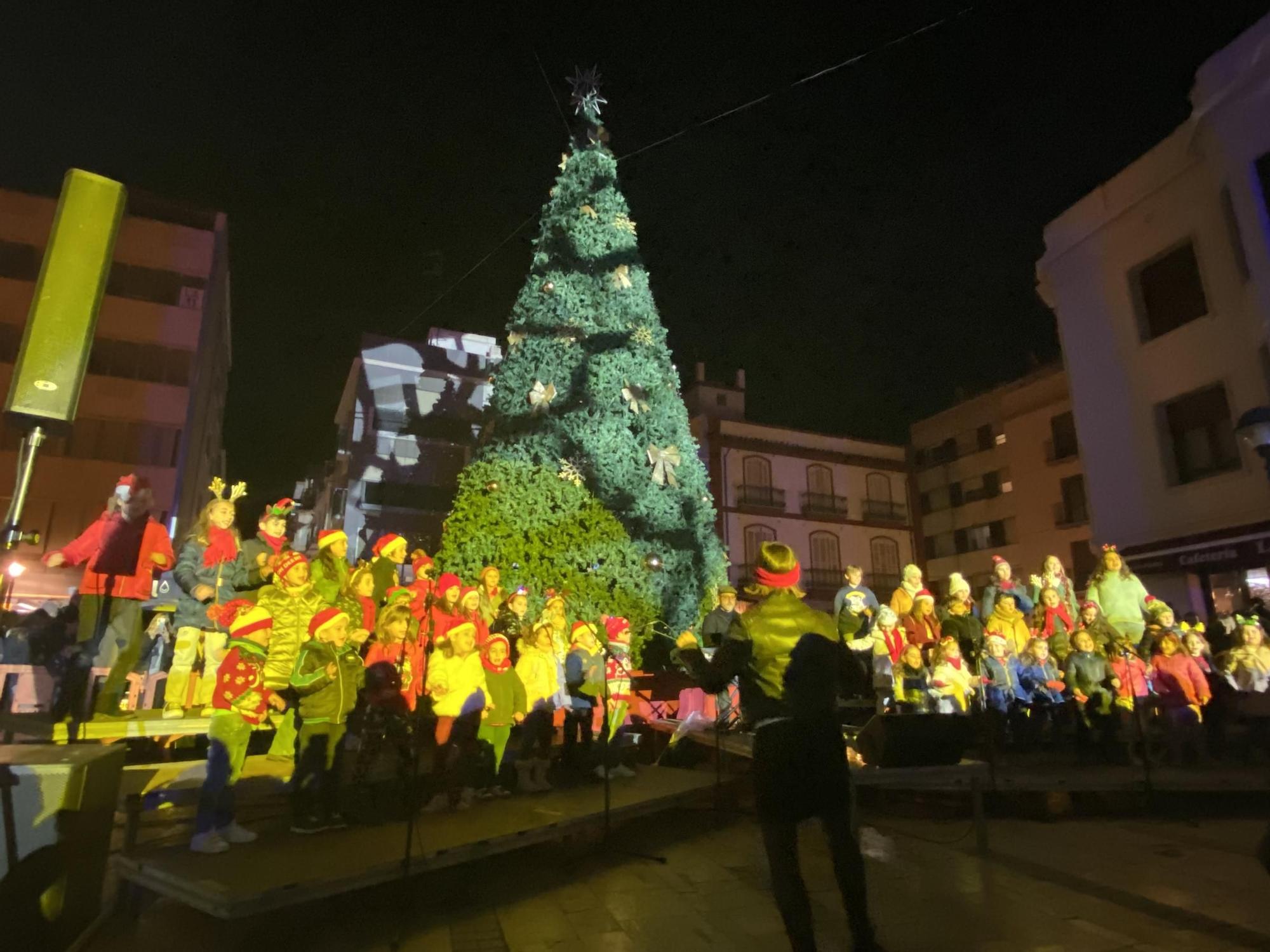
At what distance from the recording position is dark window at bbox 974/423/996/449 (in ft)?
115

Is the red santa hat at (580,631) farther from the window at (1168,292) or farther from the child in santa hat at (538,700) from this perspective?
the window at (1168,292)

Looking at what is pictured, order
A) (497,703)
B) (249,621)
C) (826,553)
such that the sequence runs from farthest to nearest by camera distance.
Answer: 1. (826,553)
2. (497,703)
3. (249,621)

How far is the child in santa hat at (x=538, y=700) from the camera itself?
695 centimetres

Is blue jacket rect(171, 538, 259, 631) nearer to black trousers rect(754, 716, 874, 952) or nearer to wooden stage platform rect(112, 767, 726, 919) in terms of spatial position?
wooden stage platform rect(112, 767, 726, 919)

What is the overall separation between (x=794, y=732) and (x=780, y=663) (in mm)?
325

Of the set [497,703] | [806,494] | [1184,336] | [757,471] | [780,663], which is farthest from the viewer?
[806,494]

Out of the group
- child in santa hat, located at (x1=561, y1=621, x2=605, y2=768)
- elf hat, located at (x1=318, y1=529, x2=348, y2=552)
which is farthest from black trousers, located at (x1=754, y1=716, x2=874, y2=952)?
elf hat, located at (x1=318, y1=529, x2=348, y2=552)

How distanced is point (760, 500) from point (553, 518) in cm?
2168

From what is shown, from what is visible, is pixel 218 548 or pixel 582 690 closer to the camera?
pixel 218 548

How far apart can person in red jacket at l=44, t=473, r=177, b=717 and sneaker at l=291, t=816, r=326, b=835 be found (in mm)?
2873

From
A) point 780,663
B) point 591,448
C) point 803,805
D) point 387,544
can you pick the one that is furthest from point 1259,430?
point 591,448

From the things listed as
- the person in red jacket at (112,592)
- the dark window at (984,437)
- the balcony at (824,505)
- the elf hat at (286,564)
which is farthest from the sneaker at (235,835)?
the dark window at (984,437)

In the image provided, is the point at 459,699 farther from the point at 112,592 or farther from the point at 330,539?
the point at 112,592

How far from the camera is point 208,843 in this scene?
14.1ft
